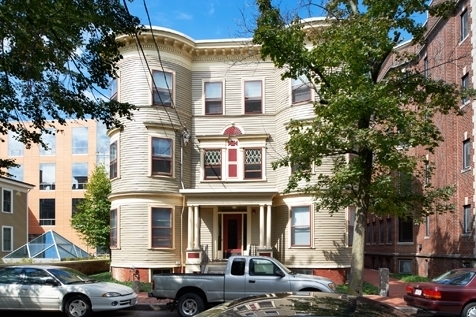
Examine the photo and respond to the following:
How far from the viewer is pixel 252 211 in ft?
73.0

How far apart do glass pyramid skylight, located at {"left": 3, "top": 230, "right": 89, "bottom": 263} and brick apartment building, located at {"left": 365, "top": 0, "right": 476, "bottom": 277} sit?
18.7m

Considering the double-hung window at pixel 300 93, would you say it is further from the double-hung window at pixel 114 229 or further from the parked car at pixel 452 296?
the parked car at pixel 452 296

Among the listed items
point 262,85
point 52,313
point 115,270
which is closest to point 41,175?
point 115,270

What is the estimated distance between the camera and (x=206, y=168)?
22.6m

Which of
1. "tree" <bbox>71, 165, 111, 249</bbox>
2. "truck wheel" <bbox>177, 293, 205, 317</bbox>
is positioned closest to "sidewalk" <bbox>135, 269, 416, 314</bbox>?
"truck wheel" <bbox>177, 293, 205, 317</bbox>

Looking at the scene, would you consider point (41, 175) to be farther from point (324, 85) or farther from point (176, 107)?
point (324, 85)

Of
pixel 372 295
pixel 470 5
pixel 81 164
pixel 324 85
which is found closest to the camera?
pixel 324 85

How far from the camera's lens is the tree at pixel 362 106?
39.0 ft

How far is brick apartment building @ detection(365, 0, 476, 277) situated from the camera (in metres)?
20.1

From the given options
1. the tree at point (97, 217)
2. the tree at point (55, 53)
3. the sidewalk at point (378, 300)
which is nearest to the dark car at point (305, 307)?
the tree at point (55, 53)

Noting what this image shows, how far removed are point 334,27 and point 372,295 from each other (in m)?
9.37

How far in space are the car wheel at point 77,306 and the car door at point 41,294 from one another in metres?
0.26

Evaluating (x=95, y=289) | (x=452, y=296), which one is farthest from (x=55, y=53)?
(x=452, y=296)

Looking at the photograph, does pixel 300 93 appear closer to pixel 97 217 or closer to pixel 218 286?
pixel 218 286
